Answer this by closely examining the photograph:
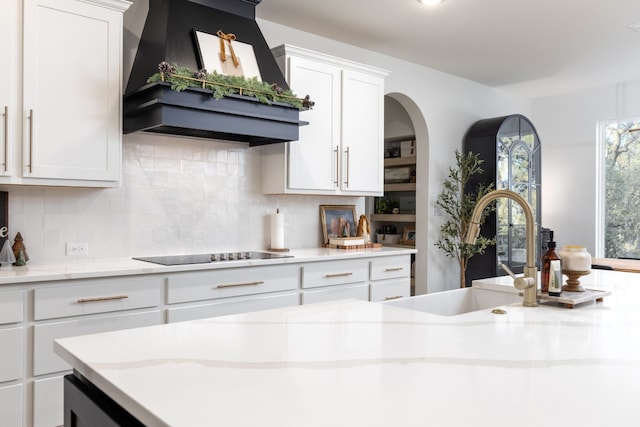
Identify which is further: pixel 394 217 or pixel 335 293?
pixel 394 217

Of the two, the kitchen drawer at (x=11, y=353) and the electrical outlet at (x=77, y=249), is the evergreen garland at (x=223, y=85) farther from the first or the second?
the kitchen drawer at (x=11, y=353)

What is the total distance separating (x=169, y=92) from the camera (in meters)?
2.81

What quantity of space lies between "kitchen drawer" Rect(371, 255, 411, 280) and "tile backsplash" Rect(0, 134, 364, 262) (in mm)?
642

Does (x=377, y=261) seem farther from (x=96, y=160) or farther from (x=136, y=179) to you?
(x=96, y=160)

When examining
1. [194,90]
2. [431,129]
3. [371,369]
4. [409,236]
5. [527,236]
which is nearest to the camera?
[371,369]

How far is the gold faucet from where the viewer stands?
1.64 metres

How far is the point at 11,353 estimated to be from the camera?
238 centimetres

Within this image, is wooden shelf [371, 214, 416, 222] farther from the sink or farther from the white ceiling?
the sink

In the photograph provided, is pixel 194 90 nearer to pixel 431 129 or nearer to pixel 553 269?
pixel 553 269

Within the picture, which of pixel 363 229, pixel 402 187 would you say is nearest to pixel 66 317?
pixel 363 229

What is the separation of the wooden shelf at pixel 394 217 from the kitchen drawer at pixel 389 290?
1.75m

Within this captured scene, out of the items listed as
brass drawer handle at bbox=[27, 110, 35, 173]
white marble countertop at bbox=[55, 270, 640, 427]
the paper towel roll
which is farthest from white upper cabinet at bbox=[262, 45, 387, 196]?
white marble countertop at bbox=[55, 270, 640, 427]

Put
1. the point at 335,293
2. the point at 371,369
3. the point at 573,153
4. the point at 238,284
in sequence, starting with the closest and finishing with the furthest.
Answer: the point at 371,369 → the point at 238,284 → the point at 335,293 → the point at 573,153

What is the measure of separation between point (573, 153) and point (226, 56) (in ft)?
16.7
